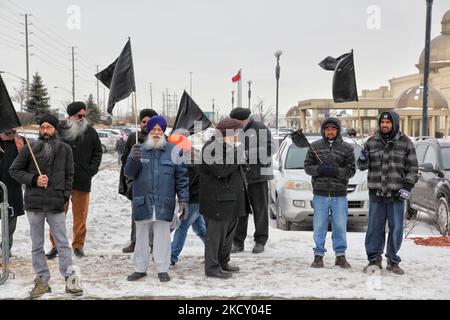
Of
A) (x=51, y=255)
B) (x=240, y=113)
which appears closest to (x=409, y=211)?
(x=240, y=113)

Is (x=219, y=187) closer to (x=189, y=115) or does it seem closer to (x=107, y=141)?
(x=189, y=115)

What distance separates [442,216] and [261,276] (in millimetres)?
5034

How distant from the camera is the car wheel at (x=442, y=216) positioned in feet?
32.6

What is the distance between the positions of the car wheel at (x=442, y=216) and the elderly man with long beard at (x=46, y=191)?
21.8 feet

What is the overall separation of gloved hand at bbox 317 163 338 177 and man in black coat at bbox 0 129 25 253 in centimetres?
366

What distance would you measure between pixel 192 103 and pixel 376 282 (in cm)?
321

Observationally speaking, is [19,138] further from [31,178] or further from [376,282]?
[376,282]

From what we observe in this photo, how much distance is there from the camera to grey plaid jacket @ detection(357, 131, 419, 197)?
6582 millimetres

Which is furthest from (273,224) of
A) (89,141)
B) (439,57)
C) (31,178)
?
(439,57)

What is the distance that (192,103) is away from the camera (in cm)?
756

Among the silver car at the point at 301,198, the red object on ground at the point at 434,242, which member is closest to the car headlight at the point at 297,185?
the silver car at the point at 301,198

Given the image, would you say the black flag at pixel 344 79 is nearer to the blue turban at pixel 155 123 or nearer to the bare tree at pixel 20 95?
the blue turban at pixel 155 123

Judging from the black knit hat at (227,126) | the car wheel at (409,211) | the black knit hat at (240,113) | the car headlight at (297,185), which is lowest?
the car wheel at (409,211)

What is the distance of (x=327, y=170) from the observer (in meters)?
6.86
